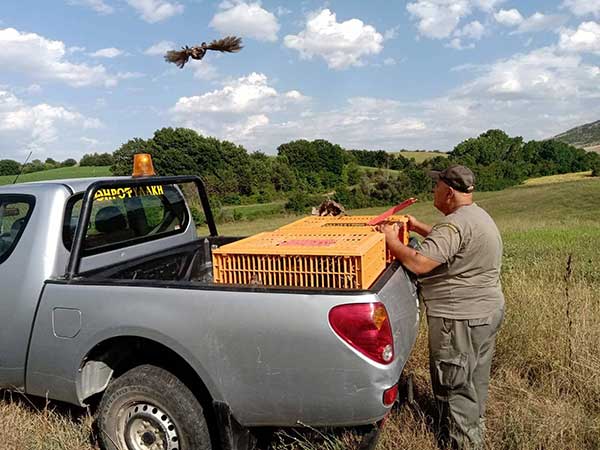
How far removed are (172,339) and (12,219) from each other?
174 cm

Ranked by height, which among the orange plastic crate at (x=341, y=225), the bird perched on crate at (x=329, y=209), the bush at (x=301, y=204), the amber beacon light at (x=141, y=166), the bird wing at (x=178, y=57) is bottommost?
the bush at (x=301, y=204)

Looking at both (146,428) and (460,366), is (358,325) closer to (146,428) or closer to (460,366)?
(460,366)

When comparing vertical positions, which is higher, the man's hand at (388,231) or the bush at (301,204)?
the man's hand at (388,231)

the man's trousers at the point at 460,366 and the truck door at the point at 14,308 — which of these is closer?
the man's trousers at the point at 460,366

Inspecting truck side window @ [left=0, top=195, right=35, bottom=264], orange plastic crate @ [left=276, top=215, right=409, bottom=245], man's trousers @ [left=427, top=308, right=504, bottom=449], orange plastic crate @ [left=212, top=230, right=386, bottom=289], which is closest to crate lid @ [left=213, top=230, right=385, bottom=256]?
orange plastic crate @ [left=212, top=230, right=386, bottom=289]

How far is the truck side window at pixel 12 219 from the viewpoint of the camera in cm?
342

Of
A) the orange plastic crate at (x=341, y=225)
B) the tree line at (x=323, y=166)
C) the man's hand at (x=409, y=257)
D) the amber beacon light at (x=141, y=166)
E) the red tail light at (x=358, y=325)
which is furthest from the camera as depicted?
the tree line at (x=323, y=166)

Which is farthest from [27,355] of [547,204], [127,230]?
[547,204]

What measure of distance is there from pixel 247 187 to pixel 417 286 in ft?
197

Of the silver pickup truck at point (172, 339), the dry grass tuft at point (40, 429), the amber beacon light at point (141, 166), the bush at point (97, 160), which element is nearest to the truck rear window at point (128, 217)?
the silver pickup truck at point (172, 339)

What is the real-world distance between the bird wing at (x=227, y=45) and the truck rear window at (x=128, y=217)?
128 cm

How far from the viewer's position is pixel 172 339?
9.00ft

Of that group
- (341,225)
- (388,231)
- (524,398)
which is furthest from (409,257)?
(524,398)

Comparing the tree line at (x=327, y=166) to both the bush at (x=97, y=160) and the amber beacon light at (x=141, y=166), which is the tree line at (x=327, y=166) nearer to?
the bush at (x=97, y=160)
